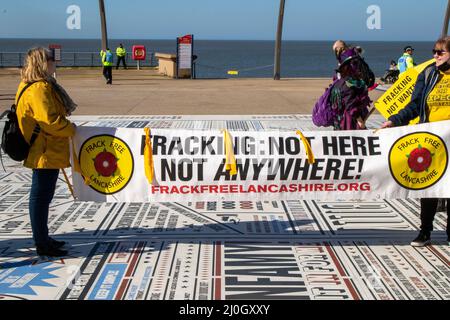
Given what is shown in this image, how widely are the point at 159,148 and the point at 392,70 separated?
21.5 metres

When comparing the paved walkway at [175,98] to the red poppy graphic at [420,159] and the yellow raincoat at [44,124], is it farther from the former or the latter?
the yellow raincoat at [44,124]

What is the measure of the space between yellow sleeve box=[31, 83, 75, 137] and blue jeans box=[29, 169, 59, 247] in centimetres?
35

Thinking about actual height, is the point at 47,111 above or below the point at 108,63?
above

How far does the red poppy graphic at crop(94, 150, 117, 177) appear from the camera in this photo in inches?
191

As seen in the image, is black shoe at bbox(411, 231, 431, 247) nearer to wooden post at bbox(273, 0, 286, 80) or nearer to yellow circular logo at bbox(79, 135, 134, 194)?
yellow circular logo at bbox(79, 135, 134, 194)

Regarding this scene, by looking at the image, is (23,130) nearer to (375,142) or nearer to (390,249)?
(375,142)

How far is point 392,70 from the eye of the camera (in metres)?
24.7

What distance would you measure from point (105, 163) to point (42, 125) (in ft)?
2.16

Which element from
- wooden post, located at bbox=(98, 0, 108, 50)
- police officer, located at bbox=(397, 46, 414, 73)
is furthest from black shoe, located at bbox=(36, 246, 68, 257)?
Answer: wooden post, located at bbox=(98, 0, 108, 50)

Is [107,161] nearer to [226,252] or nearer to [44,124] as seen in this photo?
[44,124]

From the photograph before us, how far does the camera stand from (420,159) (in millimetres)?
4957

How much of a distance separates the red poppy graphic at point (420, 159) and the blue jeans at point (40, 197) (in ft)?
9.50

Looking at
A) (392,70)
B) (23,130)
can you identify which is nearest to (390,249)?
(23,130)

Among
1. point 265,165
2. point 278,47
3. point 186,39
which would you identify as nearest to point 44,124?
point 265,165
